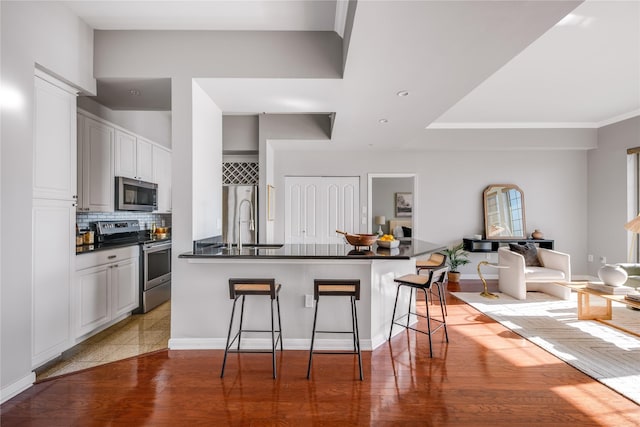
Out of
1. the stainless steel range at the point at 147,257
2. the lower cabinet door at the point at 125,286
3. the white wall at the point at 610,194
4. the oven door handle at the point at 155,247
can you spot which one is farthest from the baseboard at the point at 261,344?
the white wall at the point at 610,194

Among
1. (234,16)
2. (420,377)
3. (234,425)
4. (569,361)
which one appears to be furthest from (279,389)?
(234,16)

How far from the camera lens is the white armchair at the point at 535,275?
15.4 feet

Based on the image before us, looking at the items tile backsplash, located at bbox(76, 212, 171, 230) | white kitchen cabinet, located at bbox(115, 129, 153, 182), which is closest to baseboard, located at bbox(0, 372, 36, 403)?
tile backsplash, located at bbox(76, 212, 171, 230)

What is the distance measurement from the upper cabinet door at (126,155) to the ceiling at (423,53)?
1.70 ft

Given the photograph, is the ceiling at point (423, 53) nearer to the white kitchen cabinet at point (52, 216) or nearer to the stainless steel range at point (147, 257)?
the white kitchen cabinet at point (52, 216)

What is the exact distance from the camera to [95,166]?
364 centimetres

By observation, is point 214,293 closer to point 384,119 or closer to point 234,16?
point 234,16

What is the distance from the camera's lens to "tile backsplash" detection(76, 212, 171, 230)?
12.7 feet

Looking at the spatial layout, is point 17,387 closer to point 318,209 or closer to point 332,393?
point 332,393

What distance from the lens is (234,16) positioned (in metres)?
2.68

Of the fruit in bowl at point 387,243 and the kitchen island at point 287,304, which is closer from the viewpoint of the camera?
the kitchen island at point 287,304

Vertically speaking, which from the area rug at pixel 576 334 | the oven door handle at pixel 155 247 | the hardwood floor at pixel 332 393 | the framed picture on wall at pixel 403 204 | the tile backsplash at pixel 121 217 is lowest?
the hardwood floor at pixel 332 393

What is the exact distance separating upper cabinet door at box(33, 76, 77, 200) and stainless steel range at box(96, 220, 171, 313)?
46.4 inches

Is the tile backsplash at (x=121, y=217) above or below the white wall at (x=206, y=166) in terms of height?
below
